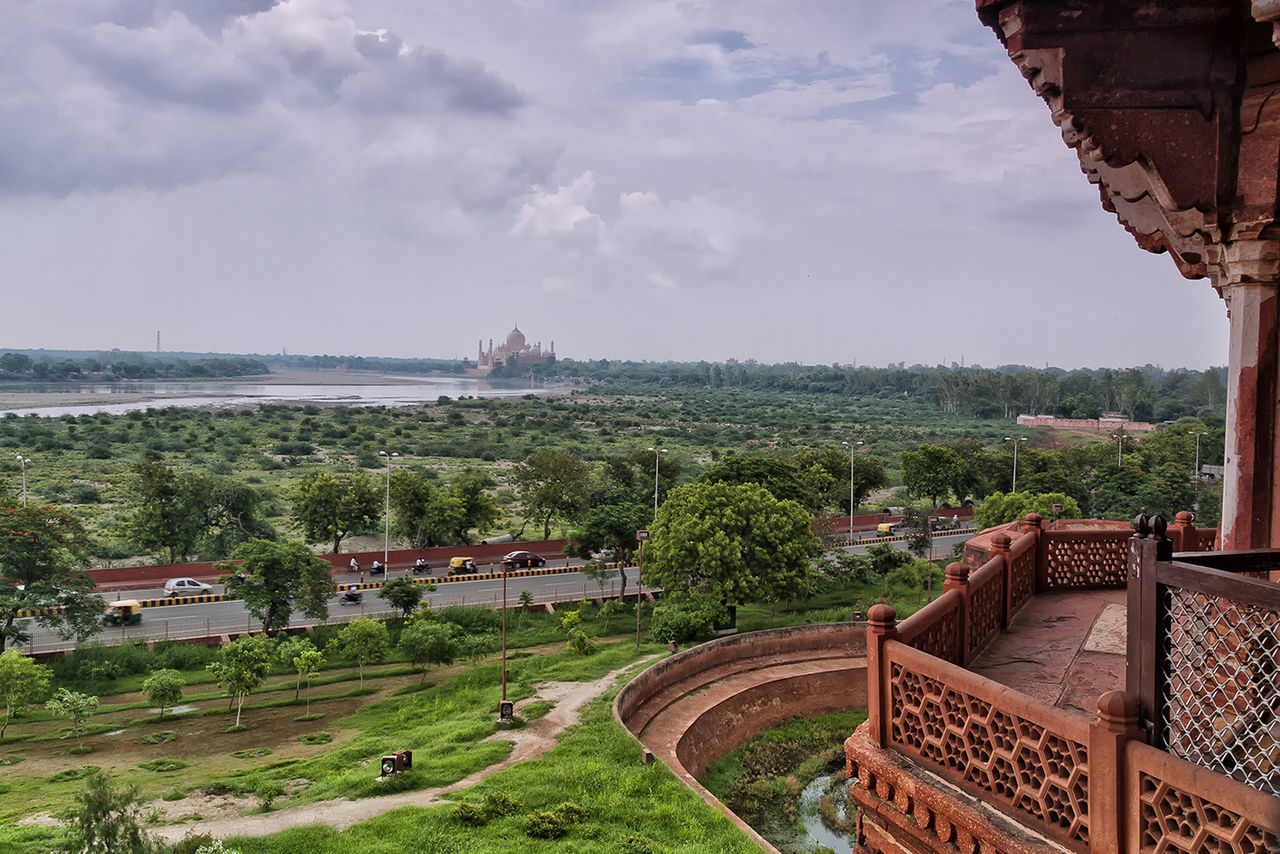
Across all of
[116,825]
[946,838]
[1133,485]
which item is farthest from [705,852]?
[1133,485]

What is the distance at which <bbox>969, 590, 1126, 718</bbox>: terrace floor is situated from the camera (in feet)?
22.6

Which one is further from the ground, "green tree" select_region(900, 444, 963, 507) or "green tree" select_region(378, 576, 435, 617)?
"green tree" select_region(900, 444, 963, 507)

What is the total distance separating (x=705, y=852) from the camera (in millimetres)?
14898

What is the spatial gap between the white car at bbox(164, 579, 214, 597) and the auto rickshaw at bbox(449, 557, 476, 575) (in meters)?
10.2

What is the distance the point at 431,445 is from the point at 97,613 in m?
57.8

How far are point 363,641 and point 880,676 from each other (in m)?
24.4

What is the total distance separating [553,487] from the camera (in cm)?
4578

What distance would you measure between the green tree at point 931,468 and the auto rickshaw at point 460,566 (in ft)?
100.0

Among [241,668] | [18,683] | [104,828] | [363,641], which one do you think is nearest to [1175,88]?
[104,828]

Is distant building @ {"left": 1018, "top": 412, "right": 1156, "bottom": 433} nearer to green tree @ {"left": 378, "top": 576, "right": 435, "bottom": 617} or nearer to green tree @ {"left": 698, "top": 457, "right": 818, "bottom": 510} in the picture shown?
green tree @ {"left": 698, "top": 457, "right": 818, "bottom": 510}

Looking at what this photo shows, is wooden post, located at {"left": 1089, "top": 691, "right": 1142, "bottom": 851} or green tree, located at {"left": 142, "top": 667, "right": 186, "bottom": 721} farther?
green tree, located at {"left": 142, "top": 667, "right": 186, "bottom": 721}

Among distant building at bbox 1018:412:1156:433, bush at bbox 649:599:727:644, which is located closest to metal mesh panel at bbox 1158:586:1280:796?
bush at bbox 649:599:727:644

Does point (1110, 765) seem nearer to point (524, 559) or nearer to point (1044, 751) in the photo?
point (1044, 751)

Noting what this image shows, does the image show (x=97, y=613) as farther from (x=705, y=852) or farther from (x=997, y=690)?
(x=997, y=690)
